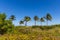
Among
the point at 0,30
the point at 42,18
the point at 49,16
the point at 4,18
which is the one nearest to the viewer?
the point at 0,30

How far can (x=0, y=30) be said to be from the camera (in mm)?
37438

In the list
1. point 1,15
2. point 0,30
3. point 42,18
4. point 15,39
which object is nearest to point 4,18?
point 1,15

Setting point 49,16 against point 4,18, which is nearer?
point 4,18

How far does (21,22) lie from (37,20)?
15.4 metres

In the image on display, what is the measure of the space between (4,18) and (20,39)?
30103 mm

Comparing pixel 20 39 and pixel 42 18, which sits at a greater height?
pixel 42 18

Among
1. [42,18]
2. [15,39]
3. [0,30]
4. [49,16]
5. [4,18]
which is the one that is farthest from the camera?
[42,18]

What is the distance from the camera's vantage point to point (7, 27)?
37.7 m

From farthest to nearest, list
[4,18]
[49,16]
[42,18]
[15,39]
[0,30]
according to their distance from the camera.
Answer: [42,18]
[49,16]
[4,18]
[0,30]
[15,39]

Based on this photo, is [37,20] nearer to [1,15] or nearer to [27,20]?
Answer: [27,20]

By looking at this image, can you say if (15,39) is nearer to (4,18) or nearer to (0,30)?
(0,30)

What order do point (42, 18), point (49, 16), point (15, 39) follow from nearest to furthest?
point (15, 39), point (49, 16), point (42, 18)

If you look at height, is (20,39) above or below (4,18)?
below

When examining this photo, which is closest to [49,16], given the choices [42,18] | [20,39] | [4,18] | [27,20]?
[42,18]
